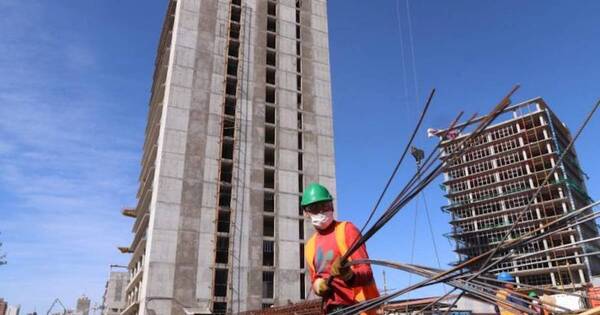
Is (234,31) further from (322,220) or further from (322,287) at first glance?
(322,287)

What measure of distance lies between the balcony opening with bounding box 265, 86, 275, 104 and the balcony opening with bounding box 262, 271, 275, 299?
64.9ft

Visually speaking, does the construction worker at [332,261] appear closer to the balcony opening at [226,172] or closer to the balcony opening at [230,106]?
the balcony opening at [226,172]

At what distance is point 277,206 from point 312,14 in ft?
90.0

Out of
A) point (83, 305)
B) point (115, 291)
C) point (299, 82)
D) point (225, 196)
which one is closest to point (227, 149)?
point (225, 196)

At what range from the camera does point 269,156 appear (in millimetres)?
48656

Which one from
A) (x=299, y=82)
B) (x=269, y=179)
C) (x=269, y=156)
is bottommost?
(x=269, y=179)

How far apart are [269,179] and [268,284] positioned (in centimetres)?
1149

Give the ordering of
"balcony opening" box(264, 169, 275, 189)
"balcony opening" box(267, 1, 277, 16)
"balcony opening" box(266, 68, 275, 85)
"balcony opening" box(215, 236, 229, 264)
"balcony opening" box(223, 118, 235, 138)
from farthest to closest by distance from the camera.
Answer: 1. "balcony opening" box(267, 1, 277, 16)
2. "balcony opening" box(266, 68, 275, 85)
3. "balcony opening" box(223, 118, 235, 138)
4. "balcony opening" box(264, 169, 275, 189)
5. "balcony opening" box(215, 236, 229, 264)

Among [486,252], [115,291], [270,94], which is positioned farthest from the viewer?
[115,291]

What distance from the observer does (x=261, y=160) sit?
46594 millimetres

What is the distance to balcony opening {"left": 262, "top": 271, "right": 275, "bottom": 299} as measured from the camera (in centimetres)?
4141

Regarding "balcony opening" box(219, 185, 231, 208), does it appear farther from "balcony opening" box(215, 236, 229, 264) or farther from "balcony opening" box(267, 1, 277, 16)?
"balcony opening" box(267, 1, 277, 16)

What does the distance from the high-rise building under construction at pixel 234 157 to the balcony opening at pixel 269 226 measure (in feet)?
0.37

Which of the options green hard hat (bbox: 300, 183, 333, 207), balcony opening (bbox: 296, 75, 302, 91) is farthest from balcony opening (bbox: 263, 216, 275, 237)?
green hard hat (bbox: 300, 183, 333, 207)
